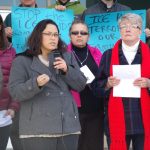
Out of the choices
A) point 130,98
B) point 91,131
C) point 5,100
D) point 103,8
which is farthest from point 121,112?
point 103,8

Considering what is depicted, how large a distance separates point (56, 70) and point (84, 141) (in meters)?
1.43

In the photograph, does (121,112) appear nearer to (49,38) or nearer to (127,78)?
(127,78)

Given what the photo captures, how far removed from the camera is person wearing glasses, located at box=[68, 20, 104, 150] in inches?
184

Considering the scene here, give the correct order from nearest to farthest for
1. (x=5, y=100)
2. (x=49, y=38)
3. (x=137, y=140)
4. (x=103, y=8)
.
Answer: (x=49, y=38), (x=137, y=140), (x=5, y=100), (x=103, y=8)

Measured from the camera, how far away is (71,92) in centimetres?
409

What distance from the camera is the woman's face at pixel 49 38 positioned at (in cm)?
375

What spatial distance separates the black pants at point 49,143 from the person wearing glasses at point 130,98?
62cm

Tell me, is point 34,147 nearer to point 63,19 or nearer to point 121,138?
point 121,138

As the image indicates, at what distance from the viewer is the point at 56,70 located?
11.9 feet

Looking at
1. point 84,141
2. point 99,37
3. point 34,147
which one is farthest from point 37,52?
point 99,37

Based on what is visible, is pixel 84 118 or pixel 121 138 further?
pixel 84 118

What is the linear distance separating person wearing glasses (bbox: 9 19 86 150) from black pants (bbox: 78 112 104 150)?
38.1 inches

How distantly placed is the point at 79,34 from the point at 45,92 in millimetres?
1147

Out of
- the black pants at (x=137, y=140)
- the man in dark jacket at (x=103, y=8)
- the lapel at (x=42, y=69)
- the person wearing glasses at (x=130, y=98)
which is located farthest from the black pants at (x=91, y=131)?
the man in dark jacket at (x=103, y=8)
